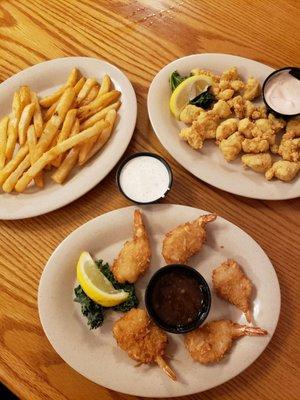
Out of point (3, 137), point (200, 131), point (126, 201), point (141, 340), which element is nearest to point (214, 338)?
point (141, 340)

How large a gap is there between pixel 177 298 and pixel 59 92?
Result: 134 cm

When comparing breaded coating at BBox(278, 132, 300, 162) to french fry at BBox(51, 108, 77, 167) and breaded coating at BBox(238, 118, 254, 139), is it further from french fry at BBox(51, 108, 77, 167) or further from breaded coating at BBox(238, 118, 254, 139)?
french fry at BBox(51, 108, 77, 167)

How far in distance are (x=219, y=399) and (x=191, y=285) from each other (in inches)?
20.5

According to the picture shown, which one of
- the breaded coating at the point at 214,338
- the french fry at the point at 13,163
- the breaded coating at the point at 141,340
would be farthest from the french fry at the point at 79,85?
the breaded coating at the point at 214,338

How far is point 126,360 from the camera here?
6.86 feet

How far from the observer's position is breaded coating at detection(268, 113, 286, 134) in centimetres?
248

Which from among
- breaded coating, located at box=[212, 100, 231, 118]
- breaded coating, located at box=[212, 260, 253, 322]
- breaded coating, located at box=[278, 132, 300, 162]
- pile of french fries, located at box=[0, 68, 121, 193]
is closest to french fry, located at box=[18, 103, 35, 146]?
pile of french fries, located at box=[0, 68, 121, 193]

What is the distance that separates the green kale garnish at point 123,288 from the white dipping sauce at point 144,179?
1.17ft

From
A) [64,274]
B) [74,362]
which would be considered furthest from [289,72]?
[74,362]

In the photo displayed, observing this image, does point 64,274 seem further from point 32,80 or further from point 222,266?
point 32,80

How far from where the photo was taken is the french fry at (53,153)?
2.35 metres

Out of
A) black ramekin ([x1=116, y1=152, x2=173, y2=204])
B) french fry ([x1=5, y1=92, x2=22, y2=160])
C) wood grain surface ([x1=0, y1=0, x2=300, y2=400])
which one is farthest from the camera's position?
french fry ([x1=5, y1=92, x2=22, y2=160])

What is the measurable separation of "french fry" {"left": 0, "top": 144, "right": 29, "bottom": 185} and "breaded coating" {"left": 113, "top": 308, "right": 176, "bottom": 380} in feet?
3.15

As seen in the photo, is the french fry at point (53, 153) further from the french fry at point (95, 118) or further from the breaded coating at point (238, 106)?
the breaded coating at point (238, 106)
